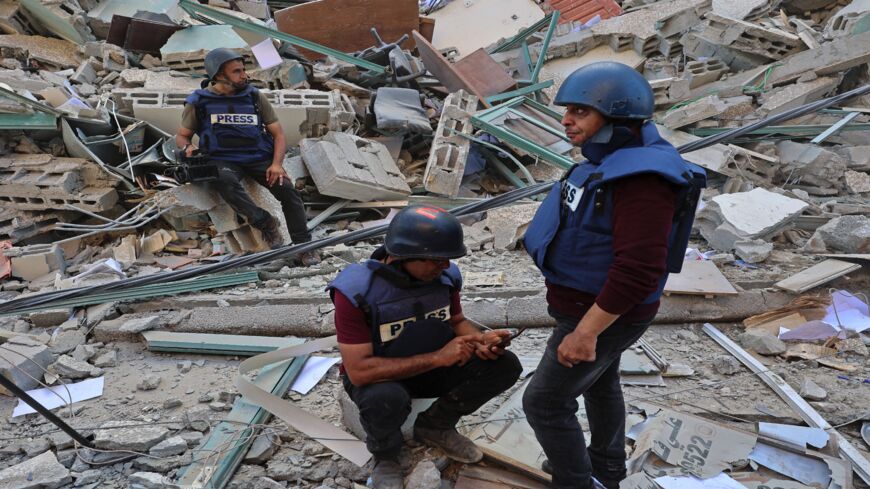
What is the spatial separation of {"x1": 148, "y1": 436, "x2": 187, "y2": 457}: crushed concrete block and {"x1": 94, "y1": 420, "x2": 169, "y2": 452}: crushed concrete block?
4cm

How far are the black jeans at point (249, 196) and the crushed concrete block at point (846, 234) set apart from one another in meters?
4.32

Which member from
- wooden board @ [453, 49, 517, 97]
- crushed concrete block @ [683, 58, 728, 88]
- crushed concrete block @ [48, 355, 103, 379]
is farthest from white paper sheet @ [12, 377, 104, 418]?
crushed concrete block @ [683, 58, 728, 88]

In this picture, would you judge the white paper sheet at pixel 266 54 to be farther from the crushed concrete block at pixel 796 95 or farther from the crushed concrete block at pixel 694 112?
the crushed concrete block at pixel 796 95

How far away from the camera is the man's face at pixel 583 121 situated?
2.05 m

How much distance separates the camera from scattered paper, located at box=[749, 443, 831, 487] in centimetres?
285

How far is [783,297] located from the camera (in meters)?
4.20

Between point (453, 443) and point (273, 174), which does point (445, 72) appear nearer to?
point (273, 174)

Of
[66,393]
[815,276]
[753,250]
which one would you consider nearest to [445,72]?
[753,250]

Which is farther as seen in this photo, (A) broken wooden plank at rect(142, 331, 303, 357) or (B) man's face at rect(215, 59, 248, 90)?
(B) man's face at rect(215, 59, 248, 90)

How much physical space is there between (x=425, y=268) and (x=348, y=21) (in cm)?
733

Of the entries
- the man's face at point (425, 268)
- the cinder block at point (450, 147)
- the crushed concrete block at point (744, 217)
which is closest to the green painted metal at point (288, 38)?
the cinder block at point (450, 147)

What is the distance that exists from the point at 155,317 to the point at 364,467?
6.77ft

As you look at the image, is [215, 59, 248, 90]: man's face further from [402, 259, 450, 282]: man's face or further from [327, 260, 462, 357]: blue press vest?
[402, 259, 450, 282]: man's face

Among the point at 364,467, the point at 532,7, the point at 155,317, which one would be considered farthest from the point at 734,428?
the point at 532,7
